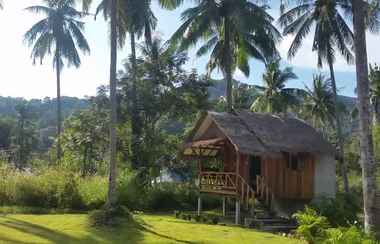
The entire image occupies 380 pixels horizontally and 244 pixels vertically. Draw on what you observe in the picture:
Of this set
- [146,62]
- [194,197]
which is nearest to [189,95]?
[146,62]

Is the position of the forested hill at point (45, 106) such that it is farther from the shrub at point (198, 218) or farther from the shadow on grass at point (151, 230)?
the shadow on grass at point (151, 230)

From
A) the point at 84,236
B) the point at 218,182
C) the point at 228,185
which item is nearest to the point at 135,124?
the point at 218,182

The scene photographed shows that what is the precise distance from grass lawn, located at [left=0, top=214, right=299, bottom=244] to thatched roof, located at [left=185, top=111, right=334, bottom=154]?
4.30 metres

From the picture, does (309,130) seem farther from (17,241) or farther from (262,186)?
(17,241)

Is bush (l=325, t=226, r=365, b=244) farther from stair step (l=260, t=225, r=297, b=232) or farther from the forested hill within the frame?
the forested hill

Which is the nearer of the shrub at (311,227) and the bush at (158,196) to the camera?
the shrub at (311,227)

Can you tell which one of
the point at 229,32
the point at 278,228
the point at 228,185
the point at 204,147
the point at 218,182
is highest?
the point at 229,32

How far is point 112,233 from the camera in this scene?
15211 millimetres

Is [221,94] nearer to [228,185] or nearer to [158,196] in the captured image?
[158,196]

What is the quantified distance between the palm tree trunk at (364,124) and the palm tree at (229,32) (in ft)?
45.5

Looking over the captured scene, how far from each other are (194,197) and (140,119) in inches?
247

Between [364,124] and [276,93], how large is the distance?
103ft

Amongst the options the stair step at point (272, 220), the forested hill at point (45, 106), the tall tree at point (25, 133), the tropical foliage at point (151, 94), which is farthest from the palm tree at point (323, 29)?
the forested hill at point (45, 106)

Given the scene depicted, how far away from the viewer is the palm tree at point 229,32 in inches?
1137
